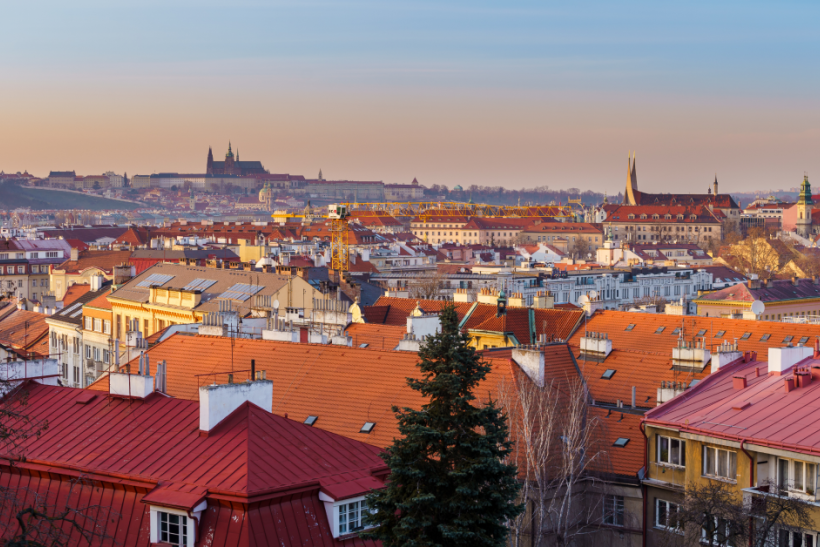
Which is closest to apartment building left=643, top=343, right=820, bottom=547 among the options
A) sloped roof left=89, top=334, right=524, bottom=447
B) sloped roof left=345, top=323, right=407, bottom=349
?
sloped roof left=89, top=334, right=524, bottom=447

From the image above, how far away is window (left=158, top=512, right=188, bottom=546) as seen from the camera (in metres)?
17.0

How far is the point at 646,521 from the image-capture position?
24.5m

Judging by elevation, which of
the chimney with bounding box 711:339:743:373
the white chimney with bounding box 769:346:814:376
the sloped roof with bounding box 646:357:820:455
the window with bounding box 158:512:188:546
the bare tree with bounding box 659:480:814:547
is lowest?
the bare tree with bounding box 659:480:814:547

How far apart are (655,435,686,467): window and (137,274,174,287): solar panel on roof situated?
35.9 m

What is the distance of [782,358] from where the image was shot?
25219mm

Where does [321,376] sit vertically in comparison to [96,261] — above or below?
below

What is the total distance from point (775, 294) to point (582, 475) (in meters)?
65.2

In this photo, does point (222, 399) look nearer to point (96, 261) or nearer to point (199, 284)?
point (199, 284)

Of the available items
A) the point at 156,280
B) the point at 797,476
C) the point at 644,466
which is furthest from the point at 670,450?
the point at 156,280

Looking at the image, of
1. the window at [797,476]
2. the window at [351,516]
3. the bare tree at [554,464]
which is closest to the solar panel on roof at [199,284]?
the bare tree at [554,464]

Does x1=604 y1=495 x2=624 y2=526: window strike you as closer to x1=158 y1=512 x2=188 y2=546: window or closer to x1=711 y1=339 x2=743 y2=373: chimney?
x1=711 y1=339 x2=743 y2=373: chimney

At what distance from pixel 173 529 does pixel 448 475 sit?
13.6ft

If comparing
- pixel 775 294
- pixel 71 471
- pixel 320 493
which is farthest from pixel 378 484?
pixel 775 294

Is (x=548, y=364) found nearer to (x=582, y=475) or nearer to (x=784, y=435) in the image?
(x=582, y=475)
